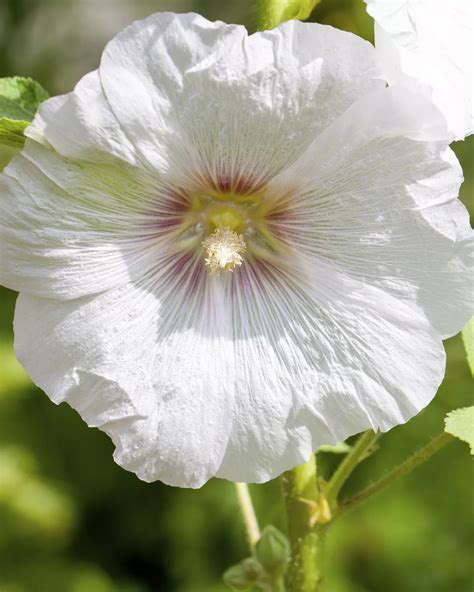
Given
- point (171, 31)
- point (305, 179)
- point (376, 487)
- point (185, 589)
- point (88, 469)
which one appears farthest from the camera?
point (88, 469)

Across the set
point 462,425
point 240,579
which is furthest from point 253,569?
point 462,425

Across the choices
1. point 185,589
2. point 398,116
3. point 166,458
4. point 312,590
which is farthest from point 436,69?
point 185,589

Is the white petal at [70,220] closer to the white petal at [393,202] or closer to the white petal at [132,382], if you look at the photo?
the white petal at [132,382]

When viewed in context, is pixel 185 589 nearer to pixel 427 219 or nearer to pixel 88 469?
pixel 88 469

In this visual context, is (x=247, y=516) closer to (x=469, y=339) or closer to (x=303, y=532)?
(x=303, y=532)

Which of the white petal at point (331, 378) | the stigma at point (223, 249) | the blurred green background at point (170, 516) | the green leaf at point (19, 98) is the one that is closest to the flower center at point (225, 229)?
the stigma at point (223, 249)

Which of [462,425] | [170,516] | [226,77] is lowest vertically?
[170,516]
